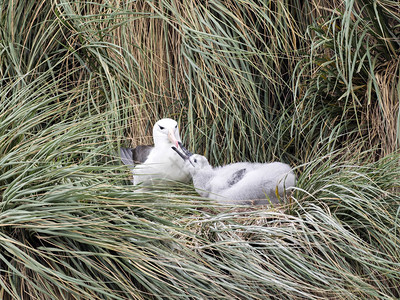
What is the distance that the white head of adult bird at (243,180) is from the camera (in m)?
2.99

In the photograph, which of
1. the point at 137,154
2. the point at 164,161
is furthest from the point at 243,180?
the point at 137,154

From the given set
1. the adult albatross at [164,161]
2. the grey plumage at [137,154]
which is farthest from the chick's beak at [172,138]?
the grey plumage at [137,154]

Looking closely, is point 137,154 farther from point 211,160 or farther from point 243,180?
point 243,180

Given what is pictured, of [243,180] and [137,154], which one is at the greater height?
[137,154]

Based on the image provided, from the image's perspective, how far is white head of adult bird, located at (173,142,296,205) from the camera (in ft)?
9.81

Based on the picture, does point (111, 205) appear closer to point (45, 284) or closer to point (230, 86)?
point (45, 284)

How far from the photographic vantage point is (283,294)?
7.82 feet

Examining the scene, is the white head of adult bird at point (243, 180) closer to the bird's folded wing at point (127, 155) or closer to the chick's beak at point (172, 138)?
the chick's beak at point (172, 138)

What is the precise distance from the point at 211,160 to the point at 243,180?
2.48 ft

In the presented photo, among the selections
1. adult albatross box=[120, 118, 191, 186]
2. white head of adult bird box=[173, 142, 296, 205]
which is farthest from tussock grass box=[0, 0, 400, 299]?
adult albatross box=[120, 118, 191, 186]

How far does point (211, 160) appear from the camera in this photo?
150 inches

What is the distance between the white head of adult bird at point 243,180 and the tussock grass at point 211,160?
9 centimetres

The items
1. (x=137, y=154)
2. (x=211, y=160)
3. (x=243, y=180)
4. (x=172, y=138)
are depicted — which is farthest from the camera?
(x=211, y=160)

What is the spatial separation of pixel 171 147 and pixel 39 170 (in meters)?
0.98
